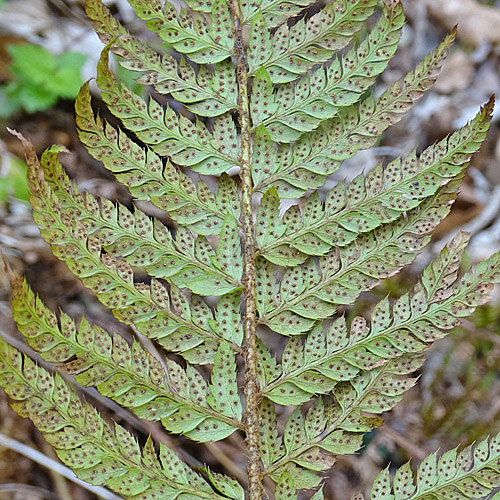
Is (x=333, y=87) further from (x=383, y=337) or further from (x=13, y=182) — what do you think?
(x=13, y=182)

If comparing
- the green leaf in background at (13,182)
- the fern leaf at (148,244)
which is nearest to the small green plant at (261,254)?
the fern leaf at (148,244)

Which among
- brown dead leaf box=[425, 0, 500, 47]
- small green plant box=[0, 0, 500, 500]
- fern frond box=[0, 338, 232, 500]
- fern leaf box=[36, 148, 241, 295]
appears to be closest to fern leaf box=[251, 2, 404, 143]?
small green plant box=[0, 0, 500, 500]

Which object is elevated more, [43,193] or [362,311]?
[43,193]

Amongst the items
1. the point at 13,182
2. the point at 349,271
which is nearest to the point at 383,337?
the point at 349,271

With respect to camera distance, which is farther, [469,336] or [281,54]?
[469,336]

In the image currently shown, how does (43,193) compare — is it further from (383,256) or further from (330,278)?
(383,256)

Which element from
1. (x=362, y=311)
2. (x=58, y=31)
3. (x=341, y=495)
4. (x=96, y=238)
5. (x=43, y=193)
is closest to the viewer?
(x=43, y=193)

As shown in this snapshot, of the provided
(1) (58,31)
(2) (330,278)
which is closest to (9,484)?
(2) (330,278)
